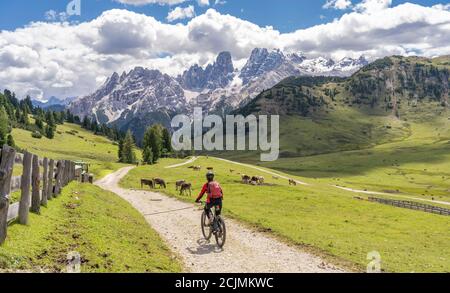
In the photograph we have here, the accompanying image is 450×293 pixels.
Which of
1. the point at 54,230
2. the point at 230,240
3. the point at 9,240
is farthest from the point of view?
the point at 230,240

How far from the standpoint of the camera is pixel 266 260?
21.9 meters

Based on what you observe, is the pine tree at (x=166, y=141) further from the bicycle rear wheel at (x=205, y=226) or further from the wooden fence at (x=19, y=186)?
the bicycle rear wheel at (x=205, y=226)

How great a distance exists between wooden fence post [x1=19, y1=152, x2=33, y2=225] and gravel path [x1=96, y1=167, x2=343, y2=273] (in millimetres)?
8460

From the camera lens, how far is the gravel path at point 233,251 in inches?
801

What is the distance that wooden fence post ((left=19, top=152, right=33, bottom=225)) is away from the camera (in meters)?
20.2

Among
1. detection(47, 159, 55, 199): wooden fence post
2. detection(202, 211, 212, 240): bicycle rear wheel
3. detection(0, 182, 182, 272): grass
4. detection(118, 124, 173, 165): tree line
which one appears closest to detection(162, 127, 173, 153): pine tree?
detection(118, 124, 173, 165): tree line

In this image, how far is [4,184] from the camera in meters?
16.9

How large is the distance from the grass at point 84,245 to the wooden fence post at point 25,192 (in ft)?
2.13

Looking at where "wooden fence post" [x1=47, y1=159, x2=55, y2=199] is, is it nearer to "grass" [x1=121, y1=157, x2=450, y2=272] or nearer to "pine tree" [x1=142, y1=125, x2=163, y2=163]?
"grass" [x1=121, y1=157, x2=450, y2=272]

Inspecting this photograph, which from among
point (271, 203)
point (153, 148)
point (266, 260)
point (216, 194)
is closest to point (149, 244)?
point (216, 194)

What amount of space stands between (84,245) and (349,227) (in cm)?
2719
